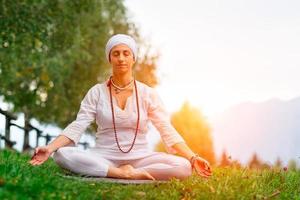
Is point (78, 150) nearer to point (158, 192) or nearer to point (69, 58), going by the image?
point (158, 192)

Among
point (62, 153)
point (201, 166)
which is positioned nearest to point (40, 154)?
point (62, 153)

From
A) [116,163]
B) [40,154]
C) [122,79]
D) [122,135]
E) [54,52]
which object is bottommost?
[116,163]

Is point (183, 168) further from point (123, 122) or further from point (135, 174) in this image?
point (123, 122)

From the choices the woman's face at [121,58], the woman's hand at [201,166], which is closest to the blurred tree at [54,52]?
the woman's face at [121,58]

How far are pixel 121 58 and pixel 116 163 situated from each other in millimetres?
1560

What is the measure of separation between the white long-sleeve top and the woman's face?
0.47 m

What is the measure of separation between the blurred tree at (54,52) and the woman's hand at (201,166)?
11.4m

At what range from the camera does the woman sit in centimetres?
955

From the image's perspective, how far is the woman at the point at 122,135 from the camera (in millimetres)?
9555

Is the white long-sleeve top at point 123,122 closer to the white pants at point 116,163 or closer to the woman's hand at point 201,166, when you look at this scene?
the white pants at point 116,163

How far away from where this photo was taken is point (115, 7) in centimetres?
3000

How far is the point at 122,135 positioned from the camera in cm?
975

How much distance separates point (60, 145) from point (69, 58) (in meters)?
18.5

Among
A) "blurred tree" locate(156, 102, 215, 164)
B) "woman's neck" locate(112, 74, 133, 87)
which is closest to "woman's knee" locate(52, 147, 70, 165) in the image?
"woman's neck" locate(112, 74, 133, 87)
